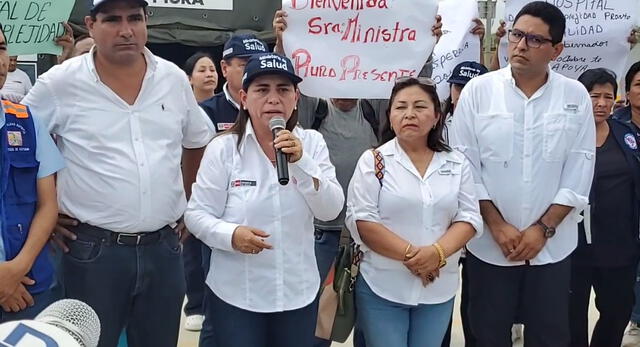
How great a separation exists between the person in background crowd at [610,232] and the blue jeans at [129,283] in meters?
2.41

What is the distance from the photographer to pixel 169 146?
9.93 ft

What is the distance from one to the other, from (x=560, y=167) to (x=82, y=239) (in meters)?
2.26

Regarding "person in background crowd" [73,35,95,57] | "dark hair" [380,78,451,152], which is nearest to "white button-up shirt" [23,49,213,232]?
"dark hair" [380,78,451,152]

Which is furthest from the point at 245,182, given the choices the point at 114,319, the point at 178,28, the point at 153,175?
the point at 178,28

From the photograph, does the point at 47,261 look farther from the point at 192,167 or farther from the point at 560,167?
the point at 560,167

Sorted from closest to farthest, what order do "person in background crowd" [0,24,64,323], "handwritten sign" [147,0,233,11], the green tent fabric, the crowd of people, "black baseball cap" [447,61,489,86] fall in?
"person in background crowd" [0,24,64,323] < the crowd of people < "black baseball cap" [447,61,489,86] < the green tent fabric < "handwritten sign" [147,0,233,11]

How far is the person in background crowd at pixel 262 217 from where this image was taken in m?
2.84

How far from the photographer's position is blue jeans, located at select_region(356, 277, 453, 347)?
10.3ft

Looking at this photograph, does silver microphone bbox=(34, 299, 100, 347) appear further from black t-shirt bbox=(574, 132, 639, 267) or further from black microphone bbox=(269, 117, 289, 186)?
black t-shirt bbox=(574, 132, 639, 267)

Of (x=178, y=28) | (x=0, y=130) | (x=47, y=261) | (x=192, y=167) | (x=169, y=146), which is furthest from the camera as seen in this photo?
(x=178, y=28)

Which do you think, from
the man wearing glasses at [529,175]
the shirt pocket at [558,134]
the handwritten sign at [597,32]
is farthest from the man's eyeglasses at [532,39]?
the handwritten sign at [597,32]

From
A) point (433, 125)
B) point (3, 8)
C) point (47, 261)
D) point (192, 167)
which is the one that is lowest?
point (47, 261)

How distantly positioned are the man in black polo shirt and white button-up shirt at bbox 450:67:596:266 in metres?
1.50

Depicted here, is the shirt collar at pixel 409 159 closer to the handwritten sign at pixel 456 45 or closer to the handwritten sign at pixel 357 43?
the handwritten sign at pixel 357 43
